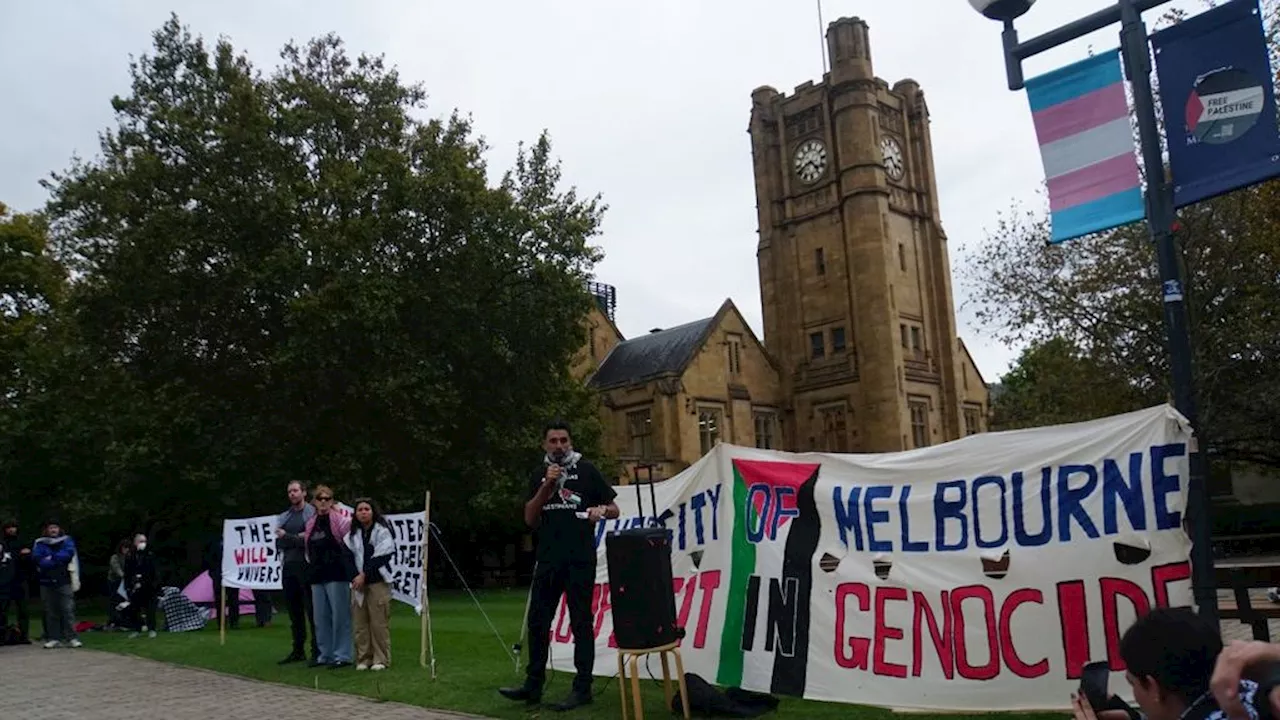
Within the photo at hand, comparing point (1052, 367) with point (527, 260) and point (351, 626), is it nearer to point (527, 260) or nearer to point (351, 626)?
point (527, 260)

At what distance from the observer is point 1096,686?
3.05m

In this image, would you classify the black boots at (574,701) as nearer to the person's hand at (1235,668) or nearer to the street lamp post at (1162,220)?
the street lamp post at (1162,220)

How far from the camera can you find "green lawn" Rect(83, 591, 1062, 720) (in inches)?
316

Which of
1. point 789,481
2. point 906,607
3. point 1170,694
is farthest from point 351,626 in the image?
point 1170,694

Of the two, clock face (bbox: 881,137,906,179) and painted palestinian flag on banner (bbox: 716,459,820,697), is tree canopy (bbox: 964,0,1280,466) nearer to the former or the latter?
painted palestinian flag on banner (bbox: 716,459,820,697)

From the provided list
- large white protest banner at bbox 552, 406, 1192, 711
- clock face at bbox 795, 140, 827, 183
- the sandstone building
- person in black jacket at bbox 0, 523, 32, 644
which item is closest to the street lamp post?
large white protest banner at bbox 552, 406, 1192, 711

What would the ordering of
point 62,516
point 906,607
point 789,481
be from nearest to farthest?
1. point 906,607
2. point 789,481
3. point 62,516

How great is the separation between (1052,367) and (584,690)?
89.5 ft

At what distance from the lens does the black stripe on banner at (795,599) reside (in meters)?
7.68

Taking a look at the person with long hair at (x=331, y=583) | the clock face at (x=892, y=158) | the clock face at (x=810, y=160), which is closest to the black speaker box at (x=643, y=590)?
the person with long hair at (x=331, y=583)

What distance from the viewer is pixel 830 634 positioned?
7562 millimetres

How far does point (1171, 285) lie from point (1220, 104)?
1082mm

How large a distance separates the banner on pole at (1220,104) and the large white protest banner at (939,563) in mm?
1420

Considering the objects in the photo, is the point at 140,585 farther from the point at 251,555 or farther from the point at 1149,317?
the point at 1149,317
